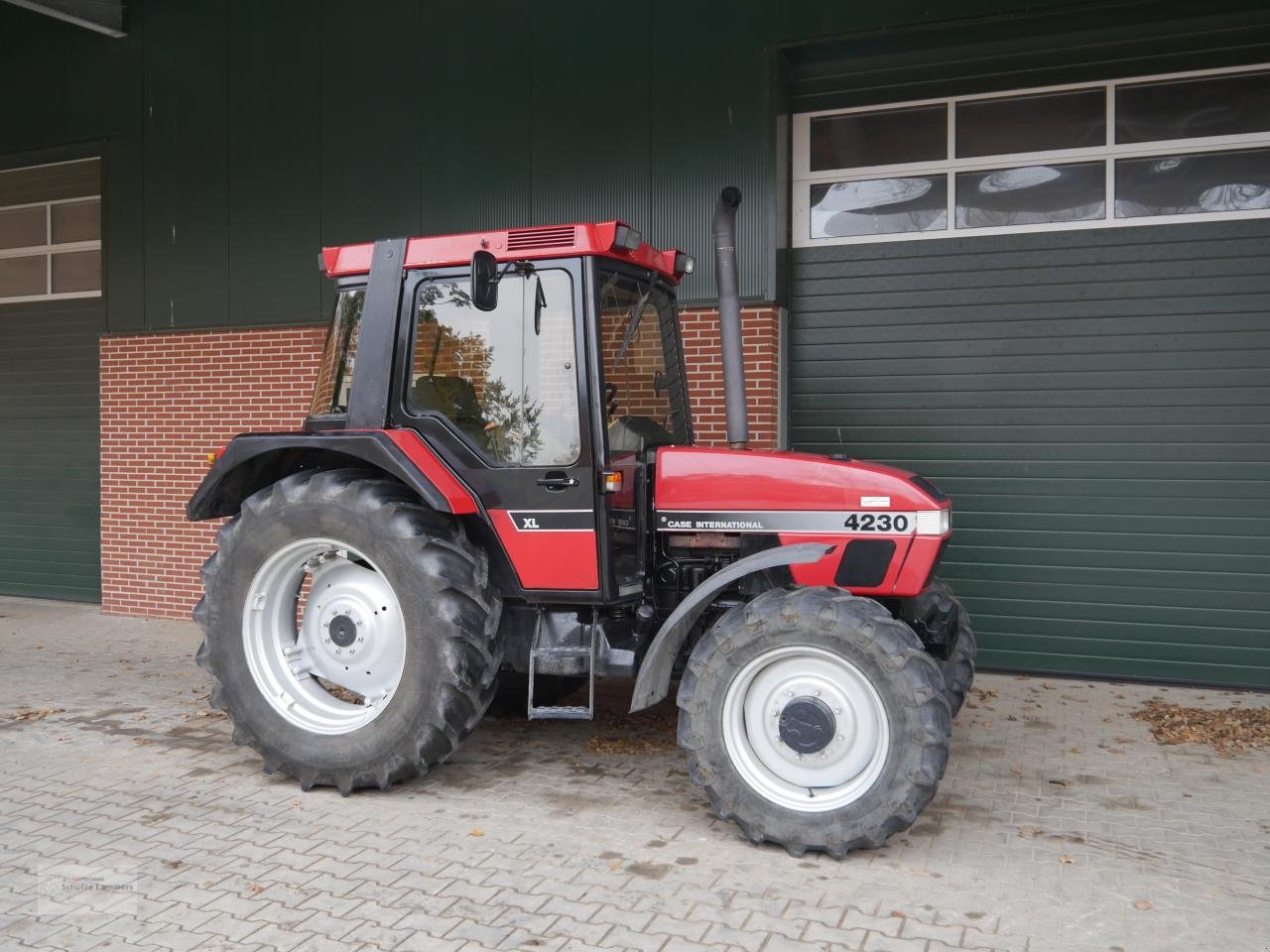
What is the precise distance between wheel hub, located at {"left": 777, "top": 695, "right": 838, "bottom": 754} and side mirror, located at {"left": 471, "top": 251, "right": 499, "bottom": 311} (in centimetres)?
210

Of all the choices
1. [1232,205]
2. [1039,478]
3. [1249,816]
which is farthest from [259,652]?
[1232,205]

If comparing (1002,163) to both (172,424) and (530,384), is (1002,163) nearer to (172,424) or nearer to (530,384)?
(530,384)

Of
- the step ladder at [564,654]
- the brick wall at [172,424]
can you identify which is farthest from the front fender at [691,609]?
the brick wall at [172,424]

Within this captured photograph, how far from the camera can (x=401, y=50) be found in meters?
9.07

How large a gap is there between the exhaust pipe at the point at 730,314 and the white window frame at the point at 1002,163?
8.75ft

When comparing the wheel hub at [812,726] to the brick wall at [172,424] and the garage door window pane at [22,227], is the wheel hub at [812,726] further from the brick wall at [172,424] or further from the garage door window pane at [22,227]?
the garage door window pane at [22,227]

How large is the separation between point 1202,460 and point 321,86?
765 cm

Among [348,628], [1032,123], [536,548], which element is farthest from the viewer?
[1032,123]

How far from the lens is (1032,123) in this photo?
26.0 feet

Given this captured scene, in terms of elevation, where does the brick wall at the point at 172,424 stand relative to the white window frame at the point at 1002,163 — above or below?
below

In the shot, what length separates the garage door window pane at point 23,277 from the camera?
36.7 feet

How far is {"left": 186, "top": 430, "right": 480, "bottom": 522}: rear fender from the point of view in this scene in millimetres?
4820

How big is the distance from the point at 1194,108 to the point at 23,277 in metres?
11.0

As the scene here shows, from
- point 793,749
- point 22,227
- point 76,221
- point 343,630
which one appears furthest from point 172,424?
point 793,749
